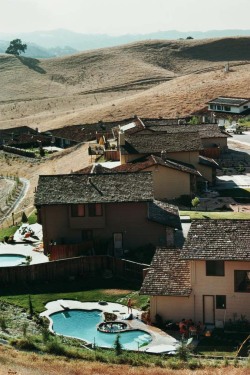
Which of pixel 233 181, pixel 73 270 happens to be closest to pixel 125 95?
pixel 233 181

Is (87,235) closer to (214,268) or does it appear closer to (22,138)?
(214,268)

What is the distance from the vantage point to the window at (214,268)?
4081 cm

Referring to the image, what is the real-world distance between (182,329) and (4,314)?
33.7 ft

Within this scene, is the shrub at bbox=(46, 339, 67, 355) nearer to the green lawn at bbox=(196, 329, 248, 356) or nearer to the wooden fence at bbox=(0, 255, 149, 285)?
the green lawn at bbox=(196, 329, 248, 356)

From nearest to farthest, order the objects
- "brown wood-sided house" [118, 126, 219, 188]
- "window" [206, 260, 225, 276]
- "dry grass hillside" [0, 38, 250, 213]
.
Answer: "window" [206, 260, 225, 276] < "brown wood-sided house" [118, 126, 219, 188] < "dry grass hillside" [0, 38, 250, 213]

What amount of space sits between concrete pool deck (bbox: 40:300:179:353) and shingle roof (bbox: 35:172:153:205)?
10.2 metres

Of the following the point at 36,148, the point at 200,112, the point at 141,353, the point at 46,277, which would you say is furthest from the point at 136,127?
the point at 141,353

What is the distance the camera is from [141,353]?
3656 cm

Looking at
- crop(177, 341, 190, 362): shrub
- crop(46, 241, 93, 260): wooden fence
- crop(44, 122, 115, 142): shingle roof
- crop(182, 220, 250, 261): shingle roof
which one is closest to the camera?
crop(177, 341, 190, 362): shrub

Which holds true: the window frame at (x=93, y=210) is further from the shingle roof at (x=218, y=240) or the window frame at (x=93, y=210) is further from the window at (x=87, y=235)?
the shingle roof at (x=218, y=240)

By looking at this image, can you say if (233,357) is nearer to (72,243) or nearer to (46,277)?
(46,277)

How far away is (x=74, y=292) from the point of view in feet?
154

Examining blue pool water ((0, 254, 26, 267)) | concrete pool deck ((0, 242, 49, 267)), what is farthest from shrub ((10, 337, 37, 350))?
concrete pool deck ((0, 242, 49, 267))

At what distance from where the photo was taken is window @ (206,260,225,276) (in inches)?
1607
